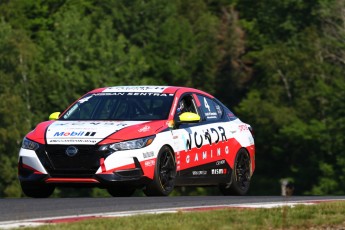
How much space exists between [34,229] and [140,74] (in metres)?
70.1

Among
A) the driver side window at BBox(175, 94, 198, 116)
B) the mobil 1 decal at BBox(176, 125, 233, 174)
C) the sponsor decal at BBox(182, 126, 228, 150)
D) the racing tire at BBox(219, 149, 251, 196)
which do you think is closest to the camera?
the mobil 1 decal at BBox(176, 125, 233, 174)

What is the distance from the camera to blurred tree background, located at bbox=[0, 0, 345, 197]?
75.1 metres

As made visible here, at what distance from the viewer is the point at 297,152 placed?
79000mm

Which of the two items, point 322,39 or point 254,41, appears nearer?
point 322,39

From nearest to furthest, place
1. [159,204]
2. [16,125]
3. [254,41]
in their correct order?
1. [159,204]
2. [16,125]
3. [254,41]

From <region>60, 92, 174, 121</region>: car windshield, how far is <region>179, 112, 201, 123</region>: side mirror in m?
0.21

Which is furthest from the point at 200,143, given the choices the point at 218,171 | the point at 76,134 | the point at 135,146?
the point at 76,134

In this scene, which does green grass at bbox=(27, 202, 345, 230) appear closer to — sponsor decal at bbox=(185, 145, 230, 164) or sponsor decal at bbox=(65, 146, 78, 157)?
sponsor decal at bbox=(65, 146, 78, 157)

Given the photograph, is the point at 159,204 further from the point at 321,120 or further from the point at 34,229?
the point at 321,120

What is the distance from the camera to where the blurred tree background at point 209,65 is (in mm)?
75062

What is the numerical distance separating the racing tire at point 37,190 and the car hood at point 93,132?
68cm

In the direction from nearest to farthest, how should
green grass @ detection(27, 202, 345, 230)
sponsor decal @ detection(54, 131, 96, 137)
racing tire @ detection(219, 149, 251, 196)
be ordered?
green grass @ detection(27, 202, 345, 230), sponsor decal @ detection(54, 131, 96, 137), racing tire @ detection(219, 149, 251, 196)

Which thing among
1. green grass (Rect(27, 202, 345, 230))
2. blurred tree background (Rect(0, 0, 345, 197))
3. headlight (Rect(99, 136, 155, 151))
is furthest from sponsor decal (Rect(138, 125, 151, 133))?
blurred tree background (Rect(0, 0, 345, 197))

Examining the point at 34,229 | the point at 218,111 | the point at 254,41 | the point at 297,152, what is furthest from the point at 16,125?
the point at 34,229
